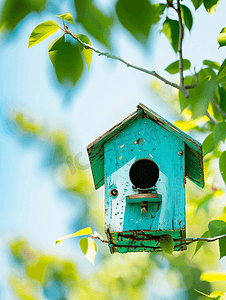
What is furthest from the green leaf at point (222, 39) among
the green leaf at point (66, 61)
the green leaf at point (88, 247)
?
the green leaf at point (88, 247)

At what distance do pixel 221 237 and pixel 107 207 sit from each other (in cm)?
48

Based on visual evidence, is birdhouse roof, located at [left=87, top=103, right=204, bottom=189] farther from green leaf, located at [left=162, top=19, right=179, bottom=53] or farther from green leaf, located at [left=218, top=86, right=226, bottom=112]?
green leaf, located at [left=218, top=86, right=226, bottom=112]

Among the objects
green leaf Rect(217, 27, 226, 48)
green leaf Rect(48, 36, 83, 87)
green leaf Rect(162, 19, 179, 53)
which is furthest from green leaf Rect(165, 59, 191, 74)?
green leaf Rect(48, 36, 83, 87)

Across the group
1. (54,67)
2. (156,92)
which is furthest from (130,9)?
(156,92)

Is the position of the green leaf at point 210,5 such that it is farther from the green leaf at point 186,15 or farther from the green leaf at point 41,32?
the green leaf at point 41,32

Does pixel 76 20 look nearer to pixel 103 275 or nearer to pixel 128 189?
pixel 128 189

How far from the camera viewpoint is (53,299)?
22.5ft

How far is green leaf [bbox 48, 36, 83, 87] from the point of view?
0.97 meters

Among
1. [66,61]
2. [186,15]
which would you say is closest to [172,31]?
[186,15]

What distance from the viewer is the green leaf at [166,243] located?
4.26ft

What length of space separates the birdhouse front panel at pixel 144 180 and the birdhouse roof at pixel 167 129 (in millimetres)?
26

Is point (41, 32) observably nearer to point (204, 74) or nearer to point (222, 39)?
point (222, 39)

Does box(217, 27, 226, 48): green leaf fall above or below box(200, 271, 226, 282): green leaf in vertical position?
above

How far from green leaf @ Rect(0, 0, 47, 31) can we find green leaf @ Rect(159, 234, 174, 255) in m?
0.91
